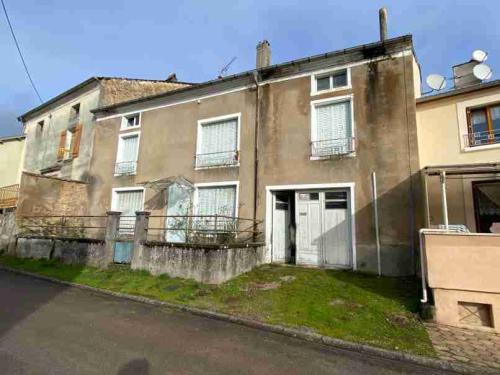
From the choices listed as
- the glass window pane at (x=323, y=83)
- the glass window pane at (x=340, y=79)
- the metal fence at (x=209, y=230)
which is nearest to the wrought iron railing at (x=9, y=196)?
the metal fence at (x=209, y=230)

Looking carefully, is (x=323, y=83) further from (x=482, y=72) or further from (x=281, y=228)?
(x=281, y=228)

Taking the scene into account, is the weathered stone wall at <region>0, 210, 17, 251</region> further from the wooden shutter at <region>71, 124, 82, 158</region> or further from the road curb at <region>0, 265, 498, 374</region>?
the road curb at <region>0, 265, 498, 374</region>

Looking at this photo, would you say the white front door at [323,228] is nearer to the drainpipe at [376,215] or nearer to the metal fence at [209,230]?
the drainpipe at [376,215]

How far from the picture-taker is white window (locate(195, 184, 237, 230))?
1266 centimetres

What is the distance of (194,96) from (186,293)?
372 inches

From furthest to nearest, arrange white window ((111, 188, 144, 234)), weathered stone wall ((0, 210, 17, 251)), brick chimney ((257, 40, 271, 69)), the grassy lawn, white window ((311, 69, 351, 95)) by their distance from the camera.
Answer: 1. white window ((111, 188, 144, 234))
2. weathered stone wall ((0, 210, 17, 251))
3. brick chimney ((257, 40, 271, 69))
4. white window ((311, 69, 351, 95))
5. the grassy lawn

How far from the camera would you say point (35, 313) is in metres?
6.60

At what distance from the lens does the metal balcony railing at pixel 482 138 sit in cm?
977

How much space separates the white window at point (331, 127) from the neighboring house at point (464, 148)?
224 centimetres

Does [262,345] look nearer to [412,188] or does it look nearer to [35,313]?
[35,313]

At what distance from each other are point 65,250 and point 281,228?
831cm

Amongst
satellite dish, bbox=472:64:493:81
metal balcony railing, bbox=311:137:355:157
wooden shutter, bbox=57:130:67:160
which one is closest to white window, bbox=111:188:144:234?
wooden shutter, bbox=57:130:67:160

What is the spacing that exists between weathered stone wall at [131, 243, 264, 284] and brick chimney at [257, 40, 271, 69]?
26.5 ft

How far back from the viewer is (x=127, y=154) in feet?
53.9
